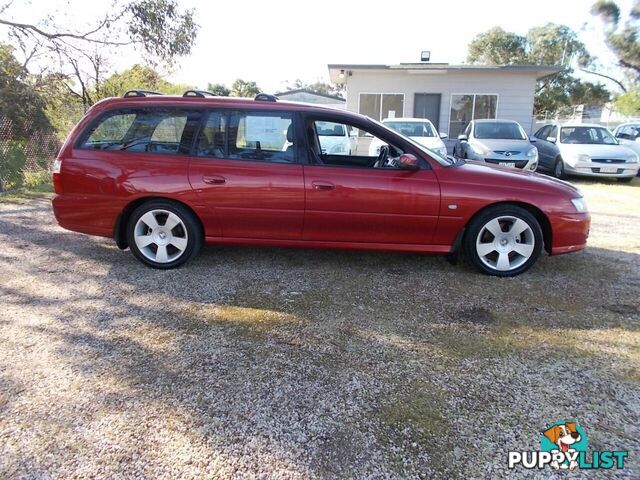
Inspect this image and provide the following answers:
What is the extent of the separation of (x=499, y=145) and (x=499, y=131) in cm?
114

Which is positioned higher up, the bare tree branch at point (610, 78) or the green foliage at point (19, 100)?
the bare tree branch at point (610, 78)

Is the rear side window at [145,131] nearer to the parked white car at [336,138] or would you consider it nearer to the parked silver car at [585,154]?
the parked white car at [336,138]

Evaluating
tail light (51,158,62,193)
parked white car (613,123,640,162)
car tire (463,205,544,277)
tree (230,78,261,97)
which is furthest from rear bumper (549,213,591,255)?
tree (230,78,261,97)

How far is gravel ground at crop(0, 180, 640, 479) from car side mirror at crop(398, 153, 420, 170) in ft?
3.39

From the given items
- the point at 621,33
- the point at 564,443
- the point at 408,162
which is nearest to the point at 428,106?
the point at 408,162

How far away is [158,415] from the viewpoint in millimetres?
2352

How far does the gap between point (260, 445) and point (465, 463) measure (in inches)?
37.6

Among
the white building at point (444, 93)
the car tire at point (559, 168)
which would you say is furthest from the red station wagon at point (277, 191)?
the white building at point (444, 93)

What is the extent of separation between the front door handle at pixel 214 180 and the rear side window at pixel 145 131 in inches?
14.2

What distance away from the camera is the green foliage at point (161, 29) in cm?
1151

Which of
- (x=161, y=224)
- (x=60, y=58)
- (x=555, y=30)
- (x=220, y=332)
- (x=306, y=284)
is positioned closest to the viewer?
(x=220, y=332)

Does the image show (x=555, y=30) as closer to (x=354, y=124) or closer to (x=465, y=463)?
(x=354, y=124)

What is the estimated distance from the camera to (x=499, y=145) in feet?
35.1

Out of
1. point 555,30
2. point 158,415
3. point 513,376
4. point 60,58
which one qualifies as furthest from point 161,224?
point 555,30
